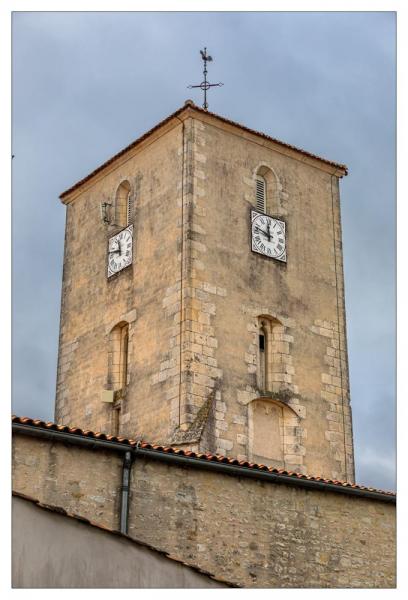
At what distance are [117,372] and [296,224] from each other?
5.68 meters

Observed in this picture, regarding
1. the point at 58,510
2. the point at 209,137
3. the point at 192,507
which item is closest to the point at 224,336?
the point at 209,137

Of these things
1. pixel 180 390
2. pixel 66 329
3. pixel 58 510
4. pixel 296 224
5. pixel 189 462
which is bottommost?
pixel 58 510

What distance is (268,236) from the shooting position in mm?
28688

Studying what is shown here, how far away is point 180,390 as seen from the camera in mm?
25562

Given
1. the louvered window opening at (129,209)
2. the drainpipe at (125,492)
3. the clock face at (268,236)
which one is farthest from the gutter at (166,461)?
the louvered window opening at (129,209)

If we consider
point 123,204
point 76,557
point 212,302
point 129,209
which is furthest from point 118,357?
point 76,557

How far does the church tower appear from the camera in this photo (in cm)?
2623

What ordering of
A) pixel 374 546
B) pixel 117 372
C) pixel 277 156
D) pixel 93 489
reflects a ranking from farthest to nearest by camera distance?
1. pixel 277 156
2. pixel 117 372
3. pixel 374 546
4. pixel 93 489

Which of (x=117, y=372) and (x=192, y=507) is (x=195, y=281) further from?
(x=192, y=507)

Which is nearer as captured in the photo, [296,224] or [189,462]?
[189,462]

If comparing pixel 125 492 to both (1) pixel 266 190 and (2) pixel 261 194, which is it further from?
(1) pixel 266 190

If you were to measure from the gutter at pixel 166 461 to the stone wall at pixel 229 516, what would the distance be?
11 cm

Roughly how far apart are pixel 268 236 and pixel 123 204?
3.95m

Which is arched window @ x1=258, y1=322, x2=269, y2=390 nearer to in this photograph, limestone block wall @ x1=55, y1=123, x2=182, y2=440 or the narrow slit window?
the narrow slit window
